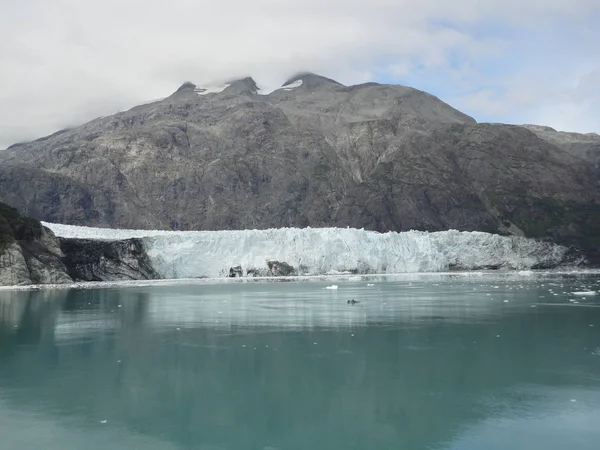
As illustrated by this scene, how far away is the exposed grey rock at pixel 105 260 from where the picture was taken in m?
43.4

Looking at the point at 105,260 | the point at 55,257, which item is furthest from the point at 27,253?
the point at 105,260

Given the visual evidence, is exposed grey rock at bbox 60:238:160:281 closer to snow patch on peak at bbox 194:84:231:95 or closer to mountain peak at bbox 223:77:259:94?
mountain peak at bbox 223:77:259:94

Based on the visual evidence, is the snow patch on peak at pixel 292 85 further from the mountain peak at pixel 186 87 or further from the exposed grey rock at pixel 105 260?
the exposed grey rock at pixel 105 260

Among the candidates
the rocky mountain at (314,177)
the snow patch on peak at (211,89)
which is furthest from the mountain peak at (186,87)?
the rocky mountain at (314,177)

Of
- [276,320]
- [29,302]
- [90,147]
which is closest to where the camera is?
[276,320]

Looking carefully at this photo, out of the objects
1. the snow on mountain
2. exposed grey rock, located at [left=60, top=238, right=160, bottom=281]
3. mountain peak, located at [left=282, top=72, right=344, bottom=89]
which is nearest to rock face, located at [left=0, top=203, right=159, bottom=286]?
exposed grey rock, located at [left=60, top=238, right=160, bottom=281]

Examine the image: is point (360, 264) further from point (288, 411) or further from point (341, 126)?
point (341, 126)

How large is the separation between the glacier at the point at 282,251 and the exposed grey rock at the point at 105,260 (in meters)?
1.31

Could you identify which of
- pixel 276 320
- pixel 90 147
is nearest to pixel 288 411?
pixel 276 320

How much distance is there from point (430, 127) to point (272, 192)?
34.6m

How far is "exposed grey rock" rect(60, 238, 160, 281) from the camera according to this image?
43.4 meters

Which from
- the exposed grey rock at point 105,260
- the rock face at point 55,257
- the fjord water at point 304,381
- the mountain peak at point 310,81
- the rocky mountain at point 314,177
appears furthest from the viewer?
the mountain peak at point 310,81

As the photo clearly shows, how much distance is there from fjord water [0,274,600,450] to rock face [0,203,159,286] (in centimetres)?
2005

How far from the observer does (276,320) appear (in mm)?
18047
